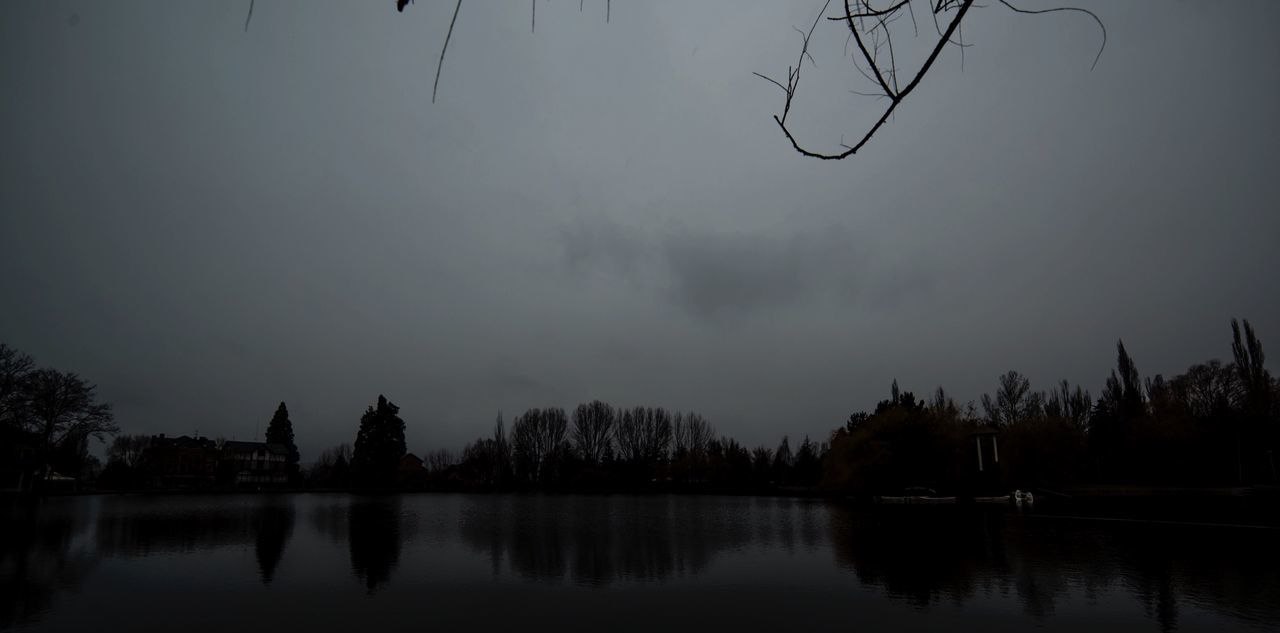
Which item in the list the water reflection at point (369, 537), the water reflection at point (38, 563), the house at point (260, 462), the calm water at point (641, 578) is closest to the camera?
the calm water at point (641, 578)

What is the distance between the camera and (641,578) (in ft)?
41.0

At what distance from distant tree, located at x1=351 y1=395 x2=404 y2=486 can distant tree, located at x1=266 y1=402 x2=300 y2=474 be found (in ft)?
52.6

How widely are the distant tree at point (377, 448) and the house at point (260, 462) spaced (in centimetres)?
1444

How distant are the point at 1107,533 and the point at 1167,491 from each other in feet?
98.1

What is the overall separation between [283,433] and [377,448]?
19290 mm

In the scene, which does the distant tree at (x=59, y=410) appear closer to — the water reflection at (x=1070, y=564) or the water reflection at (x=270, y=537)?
the water reflection at (x=270, y=537)

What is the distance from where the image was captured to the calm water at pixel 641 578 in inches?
357

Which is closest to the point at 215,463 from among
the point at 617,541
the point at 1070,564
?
the point at 617,541

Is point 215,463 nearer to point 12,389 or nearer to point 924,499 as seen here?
point 12,389

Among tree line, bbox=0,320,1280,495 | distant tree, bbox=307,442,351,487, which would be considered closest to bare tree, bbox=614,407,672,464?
tree line, bbox=0,320,1280,495

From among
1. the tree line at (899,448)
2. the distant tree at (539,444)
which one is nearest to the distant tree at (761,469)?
the tree line at (899,448)

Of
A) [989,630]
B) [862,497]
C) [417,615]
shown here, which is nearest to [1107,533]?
[989,630]

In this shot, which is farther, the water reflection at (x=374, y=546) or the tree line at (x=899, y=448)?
the tree line at (x=899, y=448)

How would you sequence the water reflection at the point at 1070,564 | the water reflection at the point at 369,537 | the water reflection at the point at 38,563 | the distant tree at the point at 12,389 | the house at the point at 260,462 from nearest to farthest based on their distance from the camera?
the water reflection at the point at 38,563
the water reflection at the point at 1070,564
the water reflection at the point at 369,537
the distant tree at the point at 12,389
the house at the point at 260,462
